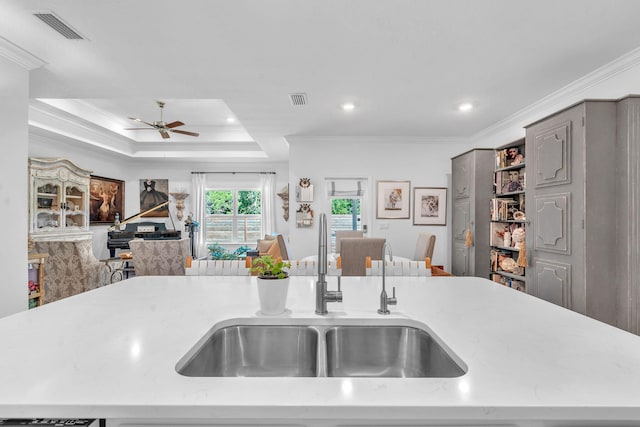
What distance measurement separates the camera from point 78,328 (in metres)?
1.08

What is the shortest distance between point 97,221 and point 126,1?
5620mm

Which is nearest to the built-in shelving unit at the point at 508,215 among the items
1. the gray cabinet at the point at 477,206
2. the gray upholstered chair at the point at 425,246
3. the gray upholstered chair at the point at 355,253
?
the gray cabinet at the point at 477,206

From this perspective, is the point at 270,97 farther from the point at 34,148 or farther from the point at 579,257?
the point at 34,148

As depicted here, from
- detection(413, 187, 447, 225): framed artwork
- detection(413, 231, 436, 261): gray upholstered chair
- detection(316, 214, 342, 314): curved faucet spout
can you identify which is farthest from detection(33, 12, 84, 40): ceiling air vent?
detection(413, 187, 447, 225): framed artwork

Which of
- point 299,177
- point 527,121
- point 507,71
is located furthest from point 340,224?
point 507,71

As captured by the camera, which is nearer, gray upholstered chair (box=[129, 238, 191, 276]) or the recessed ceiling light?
the recessed ceiling light

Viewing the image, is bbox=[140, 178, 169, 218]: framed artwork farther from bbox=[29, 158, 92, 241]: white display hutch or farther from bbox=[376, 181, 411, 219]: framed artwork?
bbox=[376, 181, 411, 219]: framed artwork

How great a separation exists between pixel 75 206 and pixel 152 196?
6.78 feet

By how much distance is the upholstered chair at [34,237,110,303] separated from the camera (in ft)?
13.9

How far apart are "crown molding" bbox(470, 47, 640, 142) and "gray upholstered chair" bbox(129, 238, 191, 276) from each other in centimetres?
470

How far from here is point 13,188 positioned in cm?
263

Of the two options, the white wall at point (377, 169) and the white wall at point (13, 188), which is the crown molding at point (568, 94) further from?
the white wall at point (13, 188)

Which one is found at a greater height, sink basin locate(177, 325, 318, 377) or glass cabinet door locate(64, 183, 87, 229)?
glass cabinet door locate(64, 183, 87, 229)

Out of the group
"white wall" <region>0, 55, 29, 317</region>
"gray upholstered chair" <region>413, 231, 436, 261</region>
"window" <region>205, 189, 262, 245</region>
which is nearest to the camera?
"white wall" <region>0, 55, 29, 317</region>
